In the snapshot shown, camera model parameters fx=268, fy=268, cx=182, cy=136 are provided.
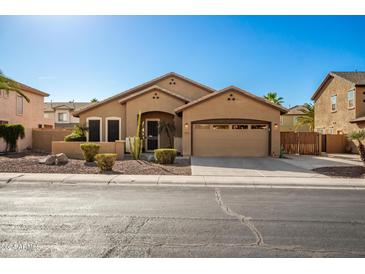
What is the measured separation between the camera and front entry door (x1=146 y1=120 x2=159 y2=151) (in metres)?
21.2

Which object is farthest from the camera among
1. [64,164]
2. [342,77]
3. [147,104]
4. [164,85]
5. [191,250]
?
[342,77]

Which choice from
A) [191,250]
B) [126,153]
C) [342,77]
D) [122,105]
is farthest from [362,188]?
[342,77]

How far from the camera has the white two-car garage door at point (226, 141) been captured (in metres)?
18.6

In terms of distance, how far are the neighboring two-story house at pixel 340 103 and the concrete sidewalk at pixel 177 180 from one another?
50.1 feet

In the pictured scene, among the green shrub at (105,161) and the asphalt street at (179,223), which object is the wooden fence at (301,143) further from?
the green shrub at (105,161)

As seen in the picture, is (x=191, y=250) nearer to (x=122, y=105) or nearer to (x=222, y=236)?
(x=222, y=236)

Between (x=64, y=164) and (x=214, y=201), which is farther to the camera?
(x=64, y=164)

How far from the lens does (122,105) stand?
2159 cm

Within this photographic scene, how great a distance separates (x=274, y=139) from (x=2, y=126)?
781 inches

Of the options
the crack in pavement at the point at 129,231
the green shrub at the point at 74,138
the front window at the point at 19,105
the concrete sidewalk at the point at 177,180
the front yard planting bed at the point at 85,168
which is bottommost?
the crack in pavement at the point at 129,231

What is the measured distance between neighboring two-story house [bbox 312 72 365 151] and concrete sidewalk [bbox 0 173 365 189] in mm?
15258

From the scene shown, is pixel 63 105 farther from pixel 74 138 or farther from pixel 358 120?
pixel 358 120

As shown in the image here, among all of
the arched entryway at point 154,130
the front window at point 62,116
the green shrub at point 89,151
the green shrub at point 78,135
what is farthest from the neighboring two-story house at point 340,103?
the front window at point 62,116

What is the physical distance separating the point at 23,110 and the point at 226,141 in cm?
2052
